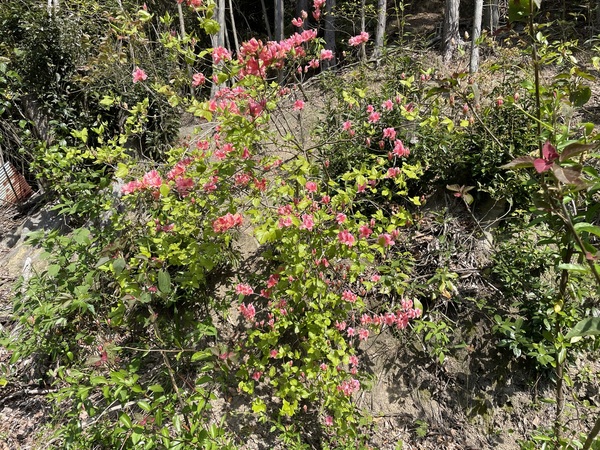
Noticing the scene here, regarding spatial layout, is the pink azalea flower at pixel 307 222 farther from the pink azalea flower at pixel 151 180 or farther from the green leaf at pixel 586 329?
the green leaf at pixel 586 329

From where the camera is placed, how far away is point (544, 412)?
221 cm

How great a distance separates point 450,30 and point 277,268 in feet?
17.4

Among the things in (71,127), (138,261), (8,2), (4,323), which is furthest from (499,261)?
(8,2)

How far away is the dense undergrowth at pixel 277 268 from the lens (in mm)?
1682

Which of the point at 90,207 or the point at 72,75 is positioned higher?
the point at 72,75

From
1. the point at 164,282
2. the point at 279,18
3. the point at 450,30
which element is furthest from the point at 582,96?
the point at 279,18

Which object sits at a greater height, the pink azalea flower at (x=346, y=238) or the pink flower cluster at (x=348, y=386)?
the pink azalea flower at (x=346, y=238)

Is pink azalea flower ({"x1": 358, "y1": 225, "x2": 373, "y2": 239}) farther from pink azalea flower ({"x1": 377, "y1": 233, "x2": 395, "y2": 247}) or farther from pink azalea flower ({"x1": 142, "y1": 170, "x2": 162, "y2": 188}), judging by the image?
pink azalea flower ({"x1": 142, "y1": 170, "x2": 162, "y2": 188})

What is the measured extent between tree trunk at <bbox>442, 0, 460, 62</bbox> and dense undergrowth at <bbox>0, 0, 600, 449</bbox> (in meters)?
3.14

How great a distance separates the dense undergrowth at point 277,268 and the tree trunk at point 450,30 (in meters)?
3.14

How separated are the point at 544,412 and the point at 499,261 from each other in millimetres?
918

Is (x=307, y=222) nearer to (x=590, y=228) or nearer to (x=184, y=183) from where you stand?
(x=184, y=183)

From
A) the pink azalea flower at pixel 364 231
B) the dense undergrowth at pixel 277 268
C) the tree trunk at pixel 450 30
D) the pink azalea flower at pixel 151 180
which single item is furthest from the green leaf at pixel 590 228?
the tree trunk at pixel 450 30

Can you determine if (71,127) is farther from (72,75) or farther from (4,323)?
(4,323)
